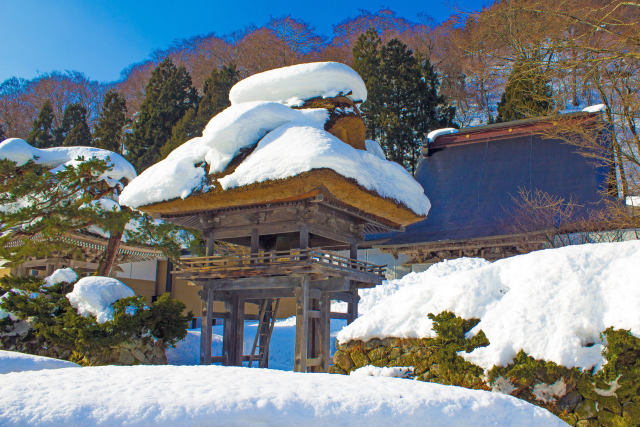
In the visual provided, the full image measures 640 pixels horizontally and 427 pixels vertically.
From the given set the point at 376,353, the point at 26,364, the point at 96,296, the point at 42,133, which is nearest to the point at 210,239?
the point at 96,296

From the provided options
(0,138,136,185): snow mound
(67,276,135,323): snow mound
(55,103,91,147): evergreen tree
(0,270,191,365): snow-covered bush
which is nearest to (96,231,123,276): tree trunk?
(0,138,136,185): snow mound

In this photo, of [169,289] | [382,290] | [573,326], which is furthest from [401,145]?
[573,326]

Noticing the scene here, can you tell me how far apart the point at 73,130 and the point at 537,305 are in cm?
3158

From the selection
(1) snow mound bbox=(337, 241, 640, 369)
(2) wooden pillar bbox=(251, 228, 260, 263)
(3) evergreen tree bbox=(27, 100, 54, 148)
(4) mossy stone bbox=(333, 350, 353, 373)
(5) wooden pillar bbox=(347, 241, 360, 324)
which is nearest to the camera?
(1) snow mound bbox=(337, 241, 640, 369)

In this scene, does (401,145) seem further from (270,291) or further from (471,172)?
(270,291)

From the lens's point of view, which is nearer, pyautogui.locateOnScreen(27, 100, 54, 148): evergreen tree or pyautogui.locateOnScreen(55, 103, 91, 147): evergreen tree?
pyautogui.locateOnScreen(55, 103, 91, 147): evergreen tree

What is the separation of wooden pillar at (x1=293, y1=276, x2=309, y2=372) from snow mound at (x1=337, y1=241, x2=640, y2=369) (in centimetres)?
419

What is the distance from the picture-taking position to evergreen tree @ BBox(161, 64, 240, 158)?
2558 centimetres

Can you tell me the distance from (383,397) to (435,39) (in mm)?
40792

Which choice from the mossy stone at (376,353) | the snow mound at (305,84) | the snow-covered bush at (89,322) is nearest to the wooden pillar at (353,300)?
the snow mound at (305,84)

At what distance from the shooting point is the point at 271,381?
8.86 feet

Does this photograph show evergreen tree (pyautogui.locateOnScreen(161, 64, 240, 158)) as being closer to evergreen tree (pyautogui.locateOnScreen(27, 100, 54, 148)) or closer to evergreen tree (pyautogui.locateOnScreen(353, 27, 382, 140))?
evergreen tree (pyautogui.locateOnScreen(353, 27, 382, 140))

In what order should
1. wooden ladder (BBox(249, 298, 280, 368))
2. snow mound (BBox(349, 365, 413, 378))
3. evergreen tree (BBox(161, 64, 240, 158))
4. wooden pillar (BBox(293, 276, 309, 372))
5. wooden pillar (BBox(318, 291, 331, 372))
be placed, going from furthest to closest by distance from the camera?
evergreen tree (BBox(161, 64, 240, 158)), wooden ladder (BBox(249, 298, 280, 368)), wooden pillar (BBox(318, 291, 331, 372)), wooden pillar (BBox(293, 276, 309, 372)), snow mound (BBox(349, 365, 413, 378))

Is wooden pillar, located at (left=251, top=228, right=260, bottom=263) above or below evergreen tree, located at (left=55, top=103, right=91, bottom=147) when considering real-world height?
below
